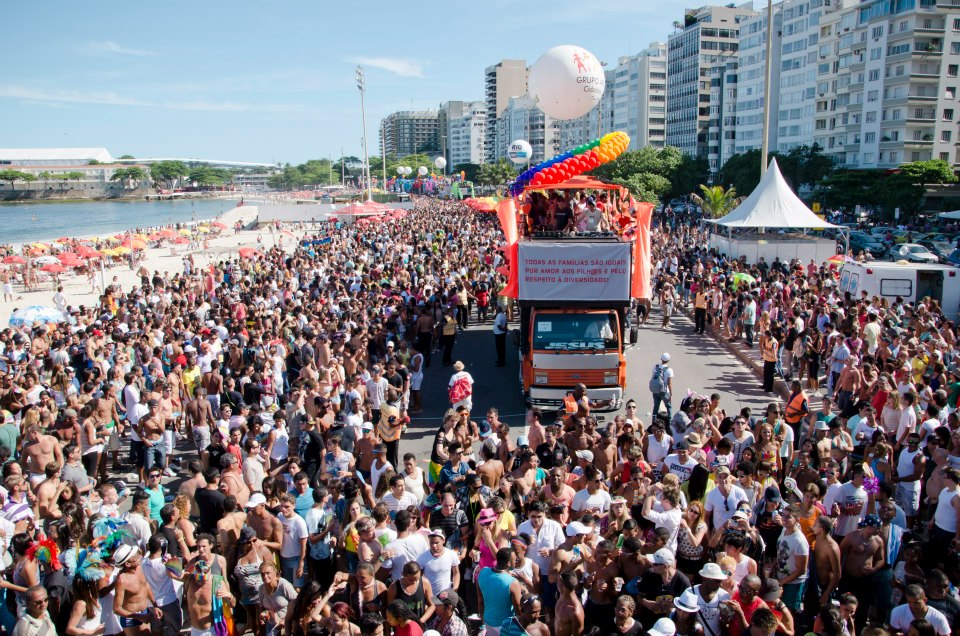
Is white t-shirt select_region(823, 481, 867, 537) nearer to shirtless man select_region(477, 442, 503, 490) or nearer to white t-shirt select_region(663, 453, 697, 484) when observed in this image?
white t-shirt select_region(663, 453, 697, 484)

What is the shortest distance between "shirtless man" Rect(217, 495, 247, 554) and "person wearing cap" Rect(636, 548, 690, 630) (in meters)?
3.35

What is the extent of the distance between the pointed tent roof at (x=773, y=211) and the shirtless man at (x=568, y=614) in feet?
79.3

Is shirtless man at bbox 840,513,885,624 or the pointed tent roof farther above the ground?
the pointed tent roof

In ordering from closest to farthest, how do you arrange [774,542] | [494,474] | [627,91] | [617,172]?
[774,542], [494,474], [617,172], [627,91]

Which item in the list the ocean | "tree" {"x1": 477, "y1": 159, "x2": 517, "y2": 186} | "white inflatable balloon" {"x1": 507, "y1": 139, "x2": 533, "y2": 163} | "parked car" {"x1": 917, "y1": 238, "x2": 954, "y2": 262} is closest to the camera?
"parked car" {"x1": 917, "y1": 238, "x2": 954, "y2": 262}

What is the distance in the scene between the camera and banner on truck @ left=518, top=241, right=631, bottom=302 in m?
12.3

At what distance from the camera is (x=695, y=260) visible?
90.3ft

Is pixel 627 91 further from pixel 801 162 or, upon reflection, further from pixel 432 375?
pixel 432 375

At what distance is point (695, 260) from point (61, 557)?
24792mm

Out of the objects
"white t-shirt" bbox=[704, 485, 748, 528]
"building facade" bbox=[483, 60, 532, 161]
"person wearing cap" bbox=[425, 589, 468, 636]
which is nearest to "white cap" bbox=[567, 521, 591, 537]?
"person wearing cap" bbox=[425, 589, 468, 636]

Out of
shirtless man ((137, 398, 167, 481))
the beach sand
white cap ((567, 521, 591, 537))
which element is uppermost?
white cap ((567, 521, 591, 537))

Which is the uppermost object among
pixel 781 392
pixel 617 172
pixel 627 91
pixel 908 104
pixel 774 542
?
pixel 627 91

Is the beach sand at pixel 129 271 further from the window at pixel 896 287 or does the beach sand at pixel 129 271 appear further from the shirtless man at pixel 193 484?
the window at pixel 896 287

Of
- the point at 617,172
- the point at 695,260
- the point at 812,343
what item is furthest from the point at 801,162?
the point at 812,343
